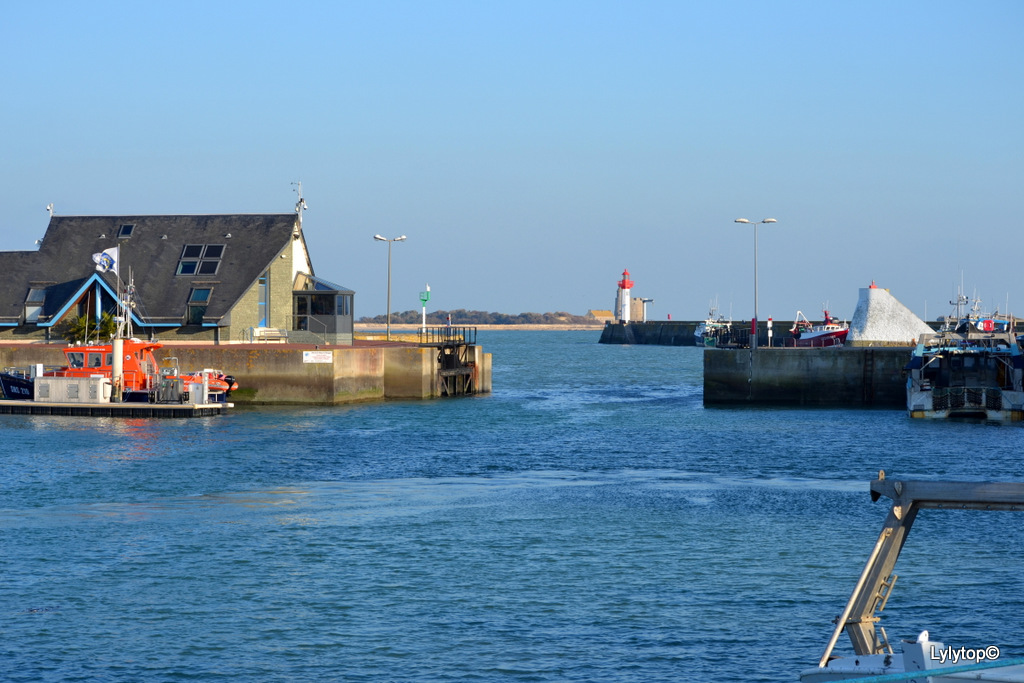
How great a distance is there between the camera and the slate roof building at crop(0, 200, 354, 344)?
2261 inches

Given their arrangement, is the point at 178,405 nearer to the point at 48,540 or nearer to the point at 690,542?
the point at 48,540

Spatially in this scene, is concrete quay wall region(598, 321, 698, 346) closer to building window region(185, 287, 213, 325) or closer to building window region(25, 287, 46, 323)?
building window region(185, 287, 213, 325)

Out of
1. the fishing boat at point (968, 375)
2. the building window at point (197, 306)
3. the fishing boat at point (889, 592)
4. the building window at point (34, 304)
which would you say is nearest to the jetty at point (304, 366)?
the building window at point (197, 306)

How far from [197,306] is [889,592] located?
51.7 metres

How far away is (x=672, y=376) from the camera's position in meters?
93.2

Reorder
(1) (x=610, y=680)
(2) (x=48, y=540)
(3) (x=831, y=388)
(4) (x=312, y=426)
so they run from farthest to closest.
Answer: (3) (x=831, y=388), (4) (x=312, y=426), (2) (x=48, y=540), (1) (x=610, y=680)

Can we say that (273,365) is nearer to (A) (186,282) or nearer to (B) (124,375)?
(B) (124,375)

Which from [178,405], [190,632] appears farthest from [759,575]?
[178,405]

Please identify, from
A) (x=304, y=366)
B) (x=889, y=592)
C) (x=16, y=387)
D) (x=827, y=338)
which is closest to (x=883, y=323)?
(x=827, y=338)

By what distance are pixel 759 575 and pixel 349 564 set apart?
7062 mm

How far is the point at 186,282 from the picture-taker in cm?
5900

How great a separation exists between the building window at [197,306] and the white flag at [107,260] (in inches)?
151

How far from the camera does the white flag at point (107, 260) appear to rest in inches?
2186

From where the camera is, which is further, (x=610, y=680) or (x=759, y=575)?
(x=759, y=575)
